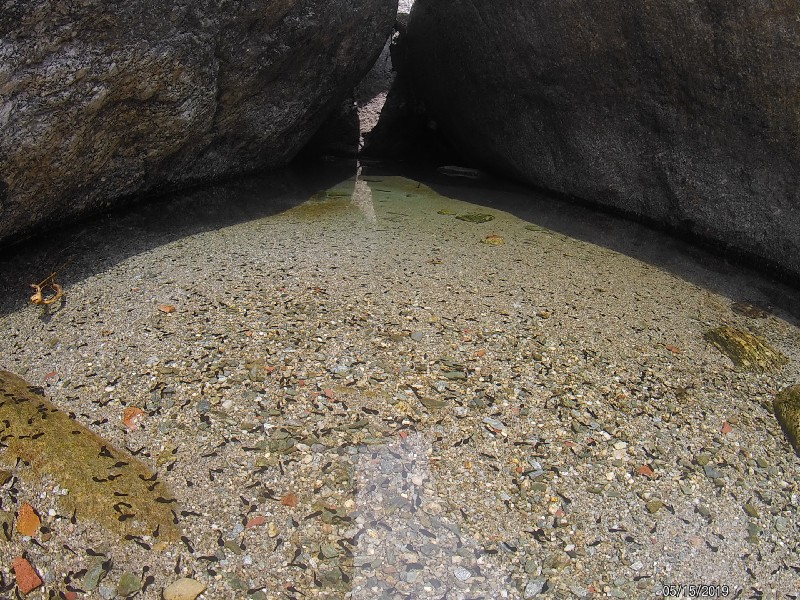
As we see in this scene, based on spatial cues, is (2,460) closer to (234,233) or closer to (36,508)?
(36,508)

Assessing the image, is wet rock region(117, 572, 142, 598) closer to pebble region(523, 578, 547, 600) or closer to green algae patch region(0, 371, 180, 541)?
green algae patch region(0, 371, 180, 541)

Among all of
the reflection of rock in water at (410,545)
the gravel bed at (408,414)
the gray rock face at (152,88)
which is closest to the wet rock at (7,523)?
the gravel bed at (408,414)

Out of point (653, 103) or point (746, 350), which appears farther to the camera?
point (653, 103)

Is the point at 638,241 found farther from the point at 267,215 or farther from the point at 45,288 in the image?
the point at 45,288

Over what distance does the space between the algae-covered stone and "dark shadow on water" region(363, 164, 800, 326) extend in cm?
112

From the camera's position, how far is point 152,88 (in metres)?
4.64

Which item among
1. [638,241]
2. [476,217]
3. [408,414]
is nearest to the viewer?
[408,414]

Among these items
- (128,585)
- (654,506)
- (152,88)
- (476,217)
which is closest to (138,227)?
(152,88)

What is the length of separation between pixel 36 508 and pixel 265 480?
871 millimetres

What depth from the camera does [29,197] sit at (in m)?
4.15

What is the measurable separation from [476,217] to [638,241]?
1.57m

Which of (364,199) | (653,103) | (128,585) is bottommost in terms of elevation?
(364,199)

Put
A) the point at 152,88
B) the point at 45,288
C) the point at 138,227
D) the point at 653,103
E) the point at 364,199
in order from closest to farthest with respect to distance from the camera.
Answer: the point at 45,288 → the point at 152,88 → the point at 138,227 → the point at 653,103 → the point at 364,199

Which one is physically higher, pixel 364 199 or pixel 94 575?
pixel 94 575
